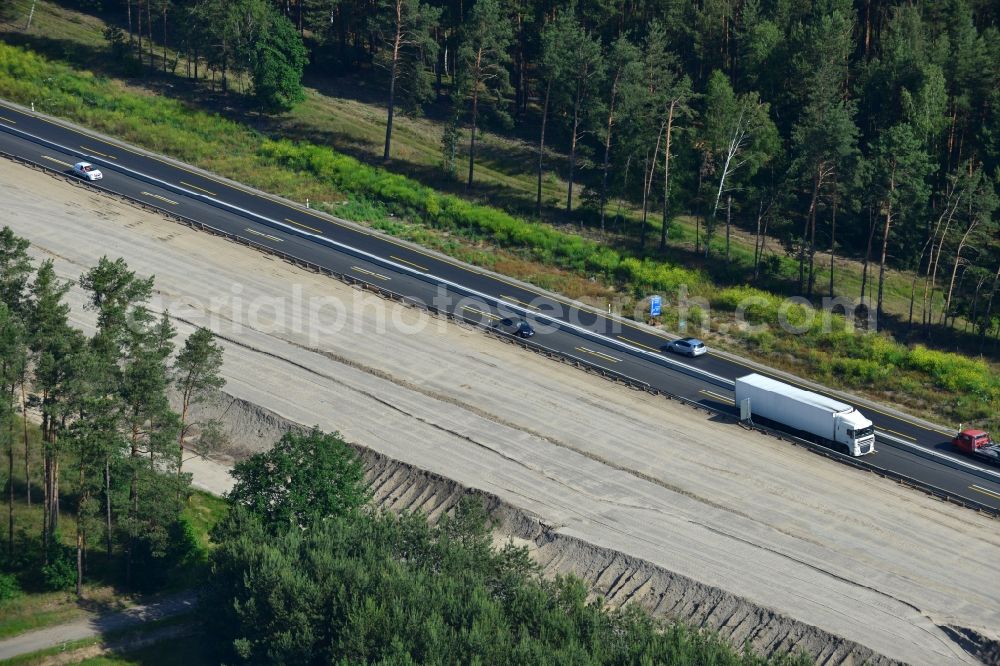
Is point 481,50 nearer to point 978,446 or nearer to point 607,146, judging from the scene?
point 607,146

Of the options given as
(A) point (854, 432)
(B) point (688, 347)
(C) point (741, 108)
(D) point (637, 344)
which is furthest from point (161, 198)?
(A) point (854, 432)

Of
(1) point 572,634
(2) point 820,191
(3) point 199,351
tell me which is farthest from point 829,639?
(2) point 820,191

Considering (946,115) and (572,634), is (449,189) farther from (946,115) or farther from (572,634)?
(572,634)

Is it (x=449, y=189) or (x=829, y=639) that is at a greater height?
(x=449, y=189)

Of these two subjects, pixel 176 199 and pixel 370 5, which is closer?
pixel 176 199

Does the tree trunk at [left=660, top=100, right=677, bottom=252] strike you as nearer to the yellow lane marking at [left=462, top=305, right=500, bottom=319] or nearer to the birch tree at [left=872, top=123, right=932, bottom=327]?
the birch tree at [left=872, top=123, right=932, bottom=327]

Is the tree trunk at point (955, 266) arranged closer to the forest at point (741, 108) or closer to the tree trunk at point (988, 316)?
the forest at point (741, 108)
